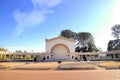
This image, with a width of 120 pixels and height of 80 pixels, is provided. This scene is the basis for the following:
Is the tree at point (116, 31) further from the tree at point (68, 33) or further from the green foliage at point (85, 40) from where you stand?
the tree at point (68, 33)

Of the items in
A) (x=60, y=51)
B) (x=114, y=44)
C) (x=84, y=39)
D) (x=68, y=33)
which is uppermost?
(x=68, y=33)

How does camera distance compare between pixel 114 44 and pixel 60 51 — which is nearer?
pixel 60 51

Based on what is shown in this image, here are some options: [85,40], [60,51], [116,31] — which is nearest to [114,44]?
[116,31]

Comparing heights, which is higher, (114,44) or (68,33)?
(68,33)

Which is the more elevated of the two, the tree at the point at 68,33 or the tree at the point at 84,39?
the tree at the point at 68,33

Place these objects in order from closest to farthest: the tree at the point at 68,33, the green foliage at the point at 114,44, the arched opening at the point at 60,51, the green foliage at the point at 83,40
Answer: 1. the arched opening at the point at 60,51
2. the green foliage at the point at 114,44
3. the green foliage at the point at 83,40
4. the tree at the point at 68,33

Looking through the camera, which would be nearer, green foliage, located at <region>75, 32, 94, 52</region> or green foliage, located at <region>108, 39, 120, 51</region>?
green foliage, located at <region>108, 39, 120, 51</region>

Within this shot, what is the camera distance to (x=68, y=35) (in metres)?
66.6

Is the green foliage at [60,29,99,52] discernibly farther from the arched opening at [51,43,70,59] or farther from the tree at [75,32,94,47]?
the arched opening at [51,43,70,59]

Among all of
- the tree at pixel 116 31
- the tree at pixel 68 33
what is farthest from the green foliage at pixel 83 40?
the tree at pixel 116 31

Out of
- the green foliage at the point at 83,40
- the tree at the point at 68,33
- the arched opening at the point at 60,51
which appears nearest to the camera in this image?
the arched opening at the point at 60,51

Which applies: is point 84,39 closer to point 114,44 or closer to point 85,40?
point 85,40

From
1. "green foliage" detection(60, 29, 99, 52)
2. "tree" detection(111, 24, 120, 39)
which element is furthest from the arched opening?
"tree" detection(111, 24, 120, 39)

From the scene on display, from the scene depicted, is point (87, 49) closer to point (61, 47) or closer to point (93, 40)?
point (93, 40)
